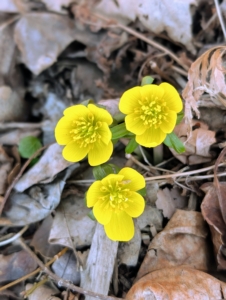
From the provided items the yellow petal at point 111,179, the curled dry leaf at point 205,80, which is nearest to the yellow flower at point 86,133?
the yellow petal at point 111,179

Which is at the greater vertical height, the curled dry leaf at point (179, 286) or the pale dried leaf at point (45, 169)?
the pale dried leaf at point (45, 169)

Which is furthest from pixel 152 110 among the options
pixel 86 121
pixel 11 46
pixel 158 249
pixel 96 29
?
pixel 11 46

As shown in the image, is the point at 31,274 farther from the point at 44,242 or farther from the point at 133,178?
the point at 133,178

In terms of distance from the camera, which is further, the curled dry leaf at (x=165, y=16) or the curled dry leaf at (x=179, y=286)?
the curled dry leaf at (x=165, y=16)

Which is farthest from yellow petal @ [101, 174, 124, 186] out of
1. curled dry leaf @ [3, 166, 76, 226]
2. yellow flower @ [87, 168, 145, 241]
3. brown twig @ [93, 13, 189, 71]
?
brown twig @ [93, 13, 189, 71]

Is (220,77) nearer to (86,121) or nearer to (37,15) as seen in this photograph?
(86,121)

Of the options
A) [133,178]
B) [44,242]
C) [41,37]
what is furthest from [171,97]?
[41,37]

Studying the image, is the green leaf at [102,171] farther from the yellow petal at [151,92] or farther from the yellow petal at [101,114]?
the yellow petal at [151,92]
